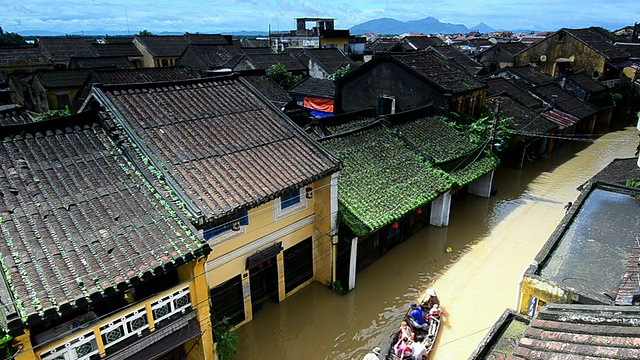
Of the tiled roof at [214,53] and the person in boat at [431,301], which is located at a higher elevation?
the tiled roof at [214,53]

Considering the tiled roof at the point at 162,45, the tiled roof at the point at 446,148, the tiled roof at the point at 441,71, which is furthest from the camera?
the tiled roof at the point at 162,45

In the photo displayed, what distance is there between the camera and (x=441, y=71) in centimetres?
2464

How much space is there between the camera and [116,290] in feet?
24.0

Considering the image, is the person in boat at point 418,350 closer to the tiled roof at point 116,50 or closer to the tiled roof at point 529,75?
the tiled roof at point 529,75

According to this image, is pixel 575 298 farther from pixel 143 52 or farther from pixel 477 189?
pixel 143 52

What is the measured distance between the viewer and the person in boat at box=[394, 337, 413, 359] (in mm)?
11622

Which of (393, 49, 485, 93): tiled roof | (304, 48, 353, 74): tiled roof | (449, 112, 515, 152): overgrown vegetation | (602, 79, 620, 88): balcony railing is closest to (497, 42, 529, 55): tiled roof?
(602, 79, 620, 88): balcony railing

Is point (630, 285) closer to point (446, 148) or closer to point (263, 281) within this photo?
point (263, 281)

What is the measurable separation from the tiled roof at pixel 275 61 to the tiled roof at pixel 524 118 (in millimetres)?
26329

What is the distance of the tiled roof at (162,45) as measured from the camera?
186 ft

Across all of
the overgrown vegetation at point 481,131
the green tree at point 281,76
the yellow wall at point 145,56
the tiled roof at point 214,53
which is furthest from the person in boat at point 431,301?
the yellow wall at point 145,56

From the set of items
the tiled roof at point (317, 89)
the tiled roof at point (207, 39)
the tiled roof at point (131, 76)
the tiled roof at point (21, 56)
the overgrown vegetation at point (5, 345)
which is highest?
the tiled roof at point (207, 39)

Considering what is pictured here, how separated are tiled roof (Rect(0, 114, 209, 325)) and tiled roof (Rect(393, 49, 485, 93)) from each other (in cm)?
1829

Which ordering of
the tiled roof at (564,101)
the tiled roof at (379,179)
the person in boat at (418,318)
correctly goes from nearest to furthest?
the person in boat at (418,318) < the tiled roof at (379,179) < the tiled roof at (564,101)
